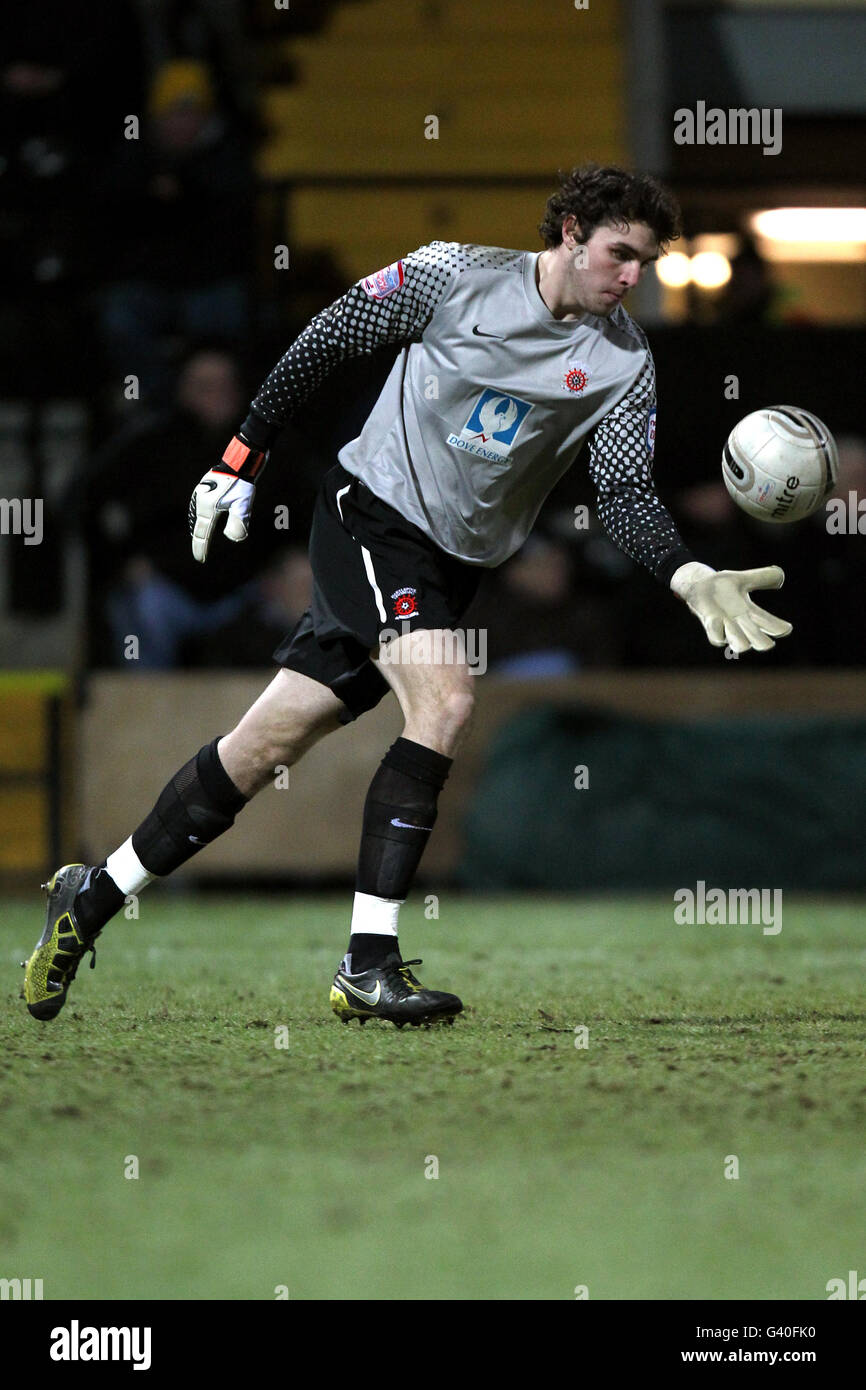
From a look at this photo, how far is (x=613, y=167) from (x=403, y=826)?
1669 mm

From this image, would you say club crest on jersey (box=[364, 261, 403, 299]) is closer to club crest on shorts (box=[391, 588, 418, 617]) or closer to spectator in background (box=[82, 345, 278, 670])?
club crest on shorts (box=[391, 588, 418, 617])

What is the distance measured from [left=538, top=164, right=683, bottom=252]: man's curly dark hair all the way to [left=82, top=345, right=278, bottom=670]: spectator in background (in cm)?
486

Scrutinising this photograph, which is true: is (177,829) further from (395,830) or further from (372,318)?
(372,318)

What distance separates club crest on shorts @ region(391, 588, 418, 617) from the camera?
4508 mm

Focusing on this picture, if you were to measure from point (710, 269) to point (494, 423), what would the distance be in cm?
584

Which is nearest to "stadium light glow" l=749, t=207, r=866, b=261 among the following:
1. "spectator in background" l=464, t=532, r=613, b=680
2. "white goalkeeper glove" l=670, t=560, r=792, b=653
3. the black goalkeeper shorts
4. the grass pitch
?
A: "spectator in background" l=464, t=532, r=613, b=680

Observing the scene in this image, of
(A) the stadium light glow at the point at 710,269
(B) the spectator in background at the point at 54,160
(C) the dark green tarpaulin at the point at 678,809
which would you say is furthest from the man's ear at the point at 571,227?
(B) the spectator in background at the point at 54,160

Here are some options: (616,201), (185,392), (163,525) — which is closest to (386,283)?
(616,201)

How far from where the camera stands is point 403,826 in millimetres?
4539

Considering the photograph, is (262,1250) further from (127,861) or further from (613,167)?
(613,167)
